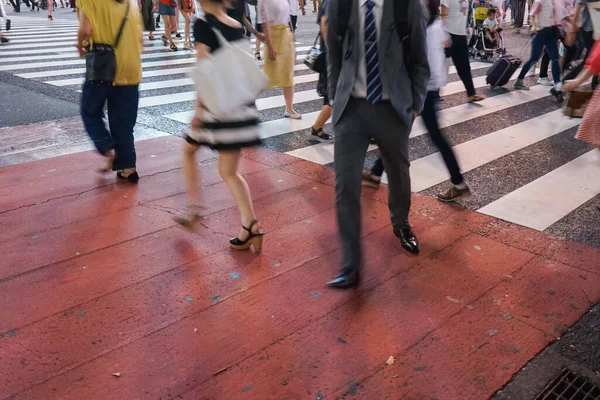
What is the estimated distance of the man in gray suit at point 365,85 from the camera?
339 centimetres

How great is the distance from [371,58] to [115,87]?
276 centimetres

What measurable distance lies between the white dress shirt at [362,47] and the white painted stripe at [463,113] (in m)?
2.73

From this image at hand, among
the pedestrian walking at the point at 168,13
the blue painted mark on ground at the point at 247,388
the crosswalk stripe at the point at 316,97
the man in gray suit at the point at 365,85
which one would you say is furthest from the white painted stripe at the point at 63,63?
→ the blue painted mark on ground at the point at 247,388

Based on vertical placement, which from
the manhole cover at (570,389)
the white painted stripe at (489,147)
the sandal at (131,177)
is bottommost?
the manhole cover at (570,389)

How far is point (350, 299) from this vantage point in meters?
3.65

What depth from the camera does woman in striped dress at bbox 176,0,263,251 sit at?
3.60m

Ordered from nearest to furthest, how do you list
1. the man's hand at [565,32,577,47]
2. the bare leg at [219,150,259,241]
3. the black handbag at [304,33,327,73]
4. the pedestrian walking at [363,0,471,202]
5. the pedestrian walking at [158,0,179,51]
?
the bare leg at [219,150,259,241], the pedestrian walking at [363,0,471,202], the black handbag at [304,33,327,73], the man's hand at [565,32,577,47], the pedestrian walking at [158,0,179,51]

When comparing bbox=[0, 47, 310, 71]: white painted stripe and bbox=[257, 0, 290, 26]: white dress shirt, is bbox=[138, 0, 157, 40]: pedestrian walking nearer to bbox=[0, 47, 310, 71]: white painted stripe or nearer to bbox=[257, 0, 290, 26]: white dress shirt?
bbox=[0, 47, 310, 71]: white painted stripe

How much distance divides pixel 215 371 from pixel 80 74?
9.60 m

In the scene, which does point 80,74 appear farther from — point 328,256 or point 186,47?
point 328,256

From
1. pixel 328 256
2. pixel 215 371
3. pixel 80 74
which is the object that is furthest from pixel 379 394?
pixel 80 74

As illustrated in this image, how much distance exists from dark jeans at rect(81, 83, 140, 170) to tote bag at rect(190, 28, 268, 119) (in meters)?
1.84

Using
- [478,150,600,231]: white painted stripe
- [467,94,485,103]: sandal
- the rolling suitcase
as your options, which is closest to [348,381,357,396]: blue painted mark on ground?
[478,150,600,231]: white painted stripe

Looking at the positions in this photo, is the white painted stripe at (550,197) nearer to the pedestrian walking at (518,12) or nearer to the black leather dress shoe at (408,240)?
the black leather dress shoe at (408,240)
